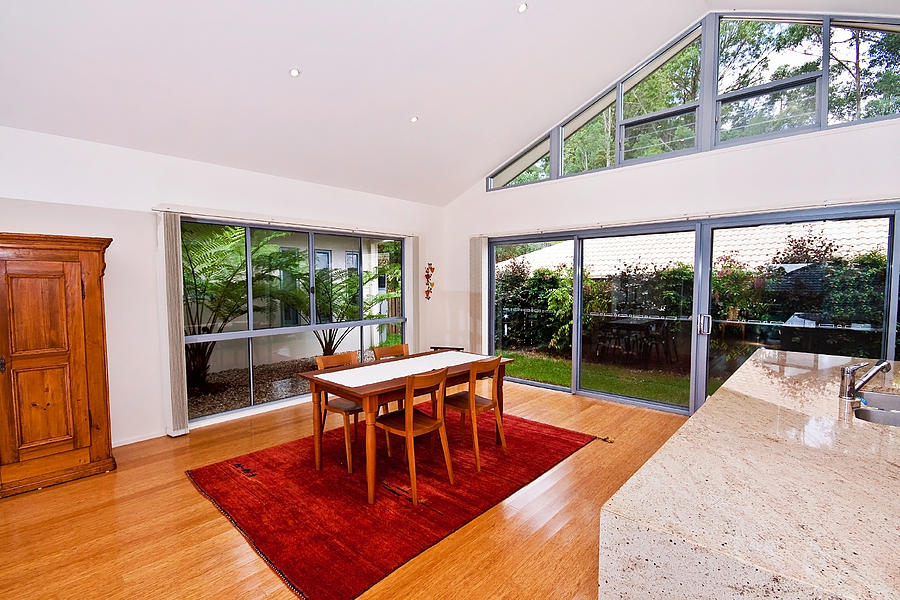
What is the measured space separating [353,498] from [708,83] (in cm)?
481

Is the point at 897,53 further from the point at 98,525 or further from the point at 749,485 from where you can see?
the point at 98,525

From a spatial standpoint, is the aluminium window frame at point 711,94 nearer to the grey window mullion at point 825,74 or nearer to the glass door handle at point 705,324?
the grey window mullion at point 825,74

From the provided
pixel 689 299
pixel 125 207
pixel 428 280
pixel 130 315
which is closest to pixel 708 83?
pixel 689 299

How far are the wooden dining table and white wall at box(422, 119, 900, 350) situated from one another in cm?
228

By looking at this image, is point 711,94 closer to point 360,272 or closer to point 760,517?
point 360,272

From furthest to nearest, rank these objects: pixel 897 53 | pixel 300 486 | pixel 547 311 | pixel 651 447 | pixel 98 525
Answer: pixel 547 311, pixel 651 447, pixel 897 53, pixel 300 486, pixel 98 525

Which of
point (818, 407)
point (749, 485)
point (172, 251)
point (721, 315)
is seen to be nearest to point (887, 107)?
point (721, 315)

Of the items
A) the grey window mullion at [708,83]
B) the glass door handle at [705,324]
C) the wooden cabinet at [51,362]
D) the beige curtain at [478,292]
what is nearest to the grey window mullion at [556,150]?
the beige curtain at [478,292]

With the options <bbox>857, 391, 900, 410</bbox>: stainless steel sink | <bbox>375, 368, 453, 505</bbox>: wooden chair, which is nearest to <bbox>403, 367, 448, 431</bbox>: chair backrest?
<bbox>375, 368, 453, 505</bbox>: wooden chair

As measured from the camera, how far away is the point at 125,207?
3.57 metres

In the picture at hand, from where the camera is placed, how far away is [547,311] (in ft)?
17.9

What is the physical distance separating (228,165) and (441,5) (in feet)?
8.14

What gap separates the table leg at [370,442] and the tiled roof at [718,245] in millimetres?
3349

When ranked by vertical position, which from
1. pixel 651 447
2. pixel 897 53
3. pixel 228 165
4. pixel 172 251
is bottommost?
pixel 651 447
